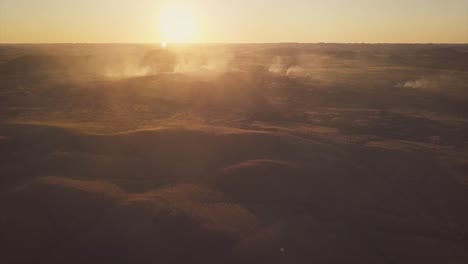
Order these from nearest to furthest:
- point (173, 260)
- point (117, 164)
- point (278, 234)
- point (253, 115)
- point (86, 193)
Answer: point (173, 260) → point (278, 234) → point (86, 193) → point (117, 164) → point (253, 115)

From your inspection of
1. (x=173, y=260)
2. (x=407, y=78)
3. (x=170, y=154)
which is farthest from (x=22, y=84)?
(x=407, y=78)

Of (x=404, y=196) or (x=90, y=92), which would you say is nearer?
(x=404, y=196)

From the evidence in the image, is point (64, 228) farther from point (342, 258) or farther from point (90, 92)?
point (90, 92)

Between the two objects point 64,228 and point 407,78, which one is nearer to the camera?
point 64,228

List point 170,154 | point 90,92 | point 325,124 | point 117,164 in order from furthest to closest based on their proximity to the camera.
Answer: point 90,92 → point 325,124 → point 170,154 → point 117,164

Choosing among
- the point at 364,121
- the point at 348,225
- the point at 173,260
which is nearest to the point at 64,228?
the point at 173,260

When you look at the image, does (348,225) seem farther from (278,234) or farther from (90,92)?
(90,92)

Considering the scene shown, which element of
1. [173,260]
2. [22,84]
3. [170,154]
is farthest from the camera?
[22,84]

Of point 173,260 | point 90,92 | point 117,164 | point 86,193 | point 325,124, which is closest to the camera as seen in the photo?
point 173,260

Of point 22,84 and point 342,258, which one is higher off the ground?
point 22,84
